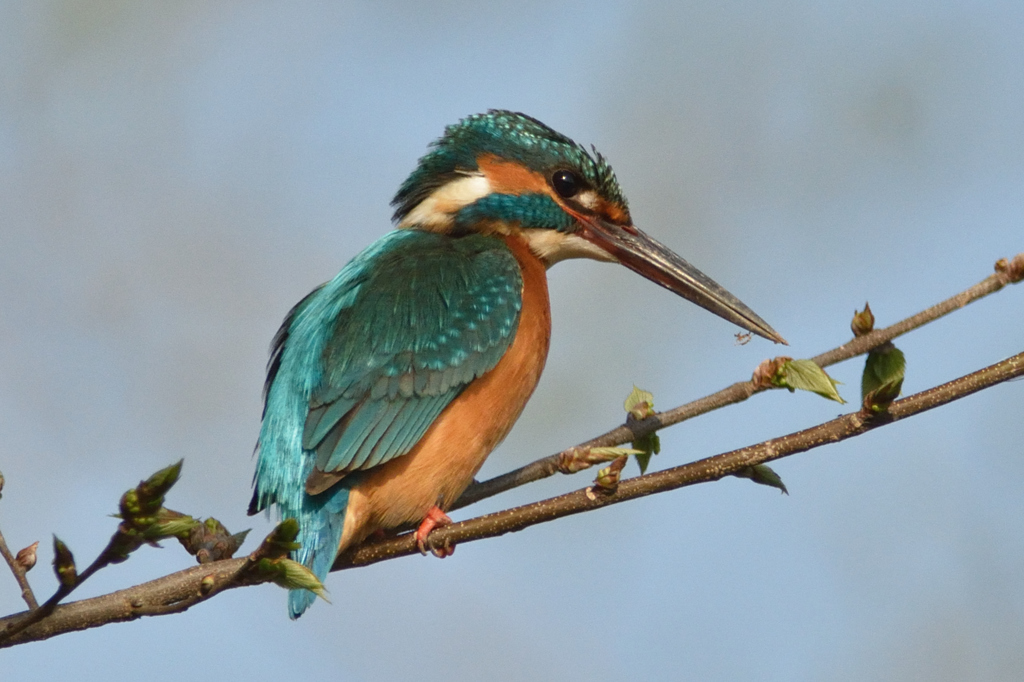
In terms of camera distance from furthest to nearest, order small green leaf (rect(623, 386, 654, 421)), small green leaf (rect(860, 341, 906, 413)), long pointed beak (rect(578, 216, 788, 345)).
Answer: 1. long pointed beak (rect(578, 216, 788, 345))
2. small green leaf (rect(623, 386, 654, 421))
3. small green leaf (rect(860, 341, 906, 413))

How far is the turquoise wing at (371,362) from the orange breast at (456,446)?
6cm

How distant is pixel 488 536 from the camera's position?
2.43 m

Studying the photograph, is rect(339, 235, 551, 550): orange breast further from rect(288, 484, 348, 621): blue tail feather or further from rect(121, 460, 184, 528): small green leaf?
rect(121, 460, 184, 528): small green leaf

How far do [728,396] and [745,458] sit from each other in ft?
0.46

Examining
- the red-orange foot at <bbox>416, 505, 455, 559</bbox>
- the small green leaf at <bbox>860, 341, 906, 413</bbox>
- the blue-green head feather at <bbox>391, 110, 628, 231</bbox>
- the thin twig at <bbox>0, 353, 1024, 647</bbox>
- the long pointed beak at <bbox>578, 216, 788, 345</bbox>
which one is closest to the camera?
the thin twig at <bbox>0, 353, 1024, 647</bbox>

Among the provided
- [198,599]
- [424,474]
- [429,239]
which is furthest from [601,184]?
[198,599]

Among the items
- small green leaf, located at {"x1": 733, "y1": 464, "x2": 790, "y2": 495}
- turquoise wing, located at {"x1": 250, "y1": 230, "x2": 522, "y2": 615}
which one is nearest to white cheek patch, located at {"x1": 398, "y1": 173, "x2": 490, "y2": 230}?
turquoise wing, located at {"x1": 250, "y1": 230, "x2": 522, "y2": 615}

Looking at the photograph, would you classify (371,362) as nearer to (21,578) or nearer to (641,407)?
(641,407)

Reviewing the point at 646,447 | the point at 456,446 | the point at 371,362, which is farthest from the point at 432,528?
the point at 646,447

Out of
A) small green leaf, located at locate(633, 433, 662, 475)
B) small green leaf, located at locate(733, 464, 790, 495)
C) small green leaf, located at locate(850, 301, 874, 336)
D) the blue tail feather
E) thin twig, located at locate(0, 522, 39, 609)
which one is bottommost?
thin twig, located at locate(0, 522, 39, 609)

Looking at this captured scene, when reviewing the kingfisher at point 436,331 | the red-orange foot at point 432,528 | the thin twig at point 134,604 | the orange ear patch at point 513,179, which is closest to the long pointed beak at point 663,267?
the kingfisher at point 436,331

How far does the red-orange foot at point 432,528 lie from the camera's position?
9.56 feet

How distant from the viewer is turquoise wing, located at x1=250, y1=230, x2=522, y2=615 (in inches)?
115

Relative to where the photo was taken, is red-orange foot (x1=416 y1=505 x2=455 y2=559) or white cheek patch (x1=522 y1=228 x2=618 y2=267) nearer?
red-orange foot (x1=416 y1=505 x2=455 y2=559)
